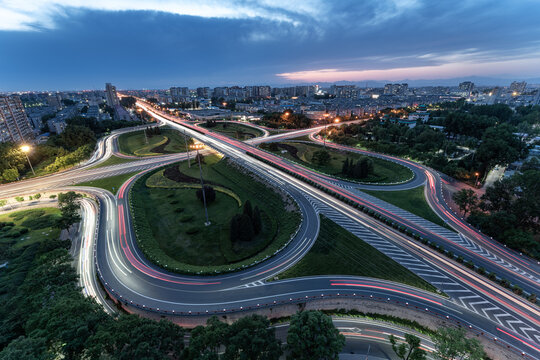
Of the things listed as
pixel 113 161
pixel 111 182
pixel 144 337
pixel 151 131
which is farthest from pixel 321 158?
A: pixel 151 131

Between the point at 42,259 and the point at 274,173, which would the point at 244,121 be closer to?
the point at 274,173

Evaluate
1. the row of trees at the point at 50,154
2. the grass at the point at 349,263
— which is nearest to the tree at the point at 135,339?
the grass at the point at 349,263

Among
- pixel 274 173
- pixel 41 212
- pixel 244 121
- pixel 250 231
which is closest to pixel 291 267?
pixel 250 231

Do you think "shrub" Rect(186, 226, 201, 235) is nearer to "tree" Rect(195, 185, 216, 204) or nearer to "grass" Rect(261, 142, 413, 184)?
"tree" Rect(195, 185, 216, 204)

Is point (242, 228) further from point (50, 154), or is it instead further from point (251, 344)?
point (50, 154)

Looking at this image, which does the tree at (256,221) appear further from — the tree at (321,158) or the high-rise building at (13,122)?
the high-rise building at (13,122)
